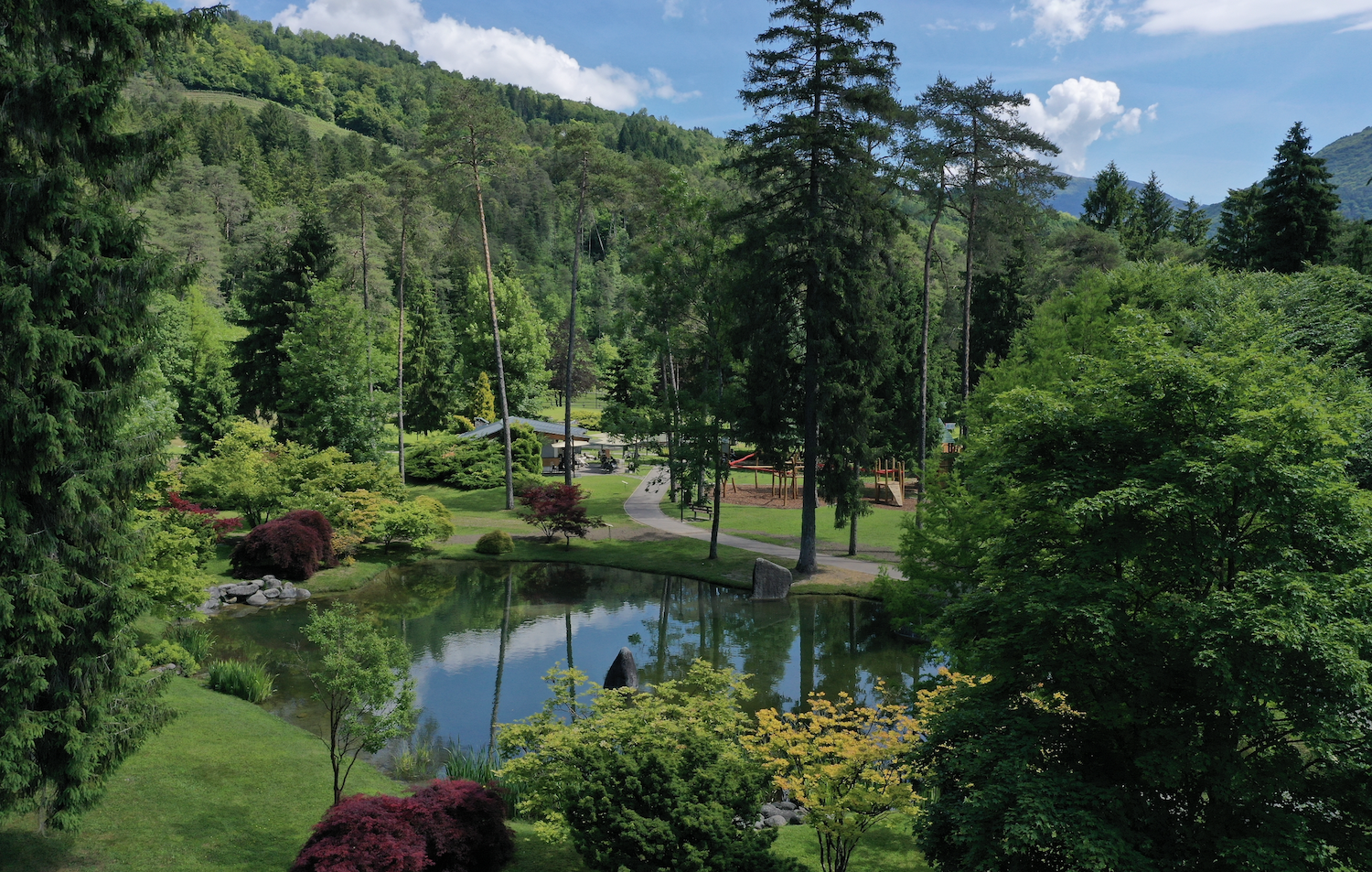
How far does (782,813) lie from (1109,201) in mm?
64653

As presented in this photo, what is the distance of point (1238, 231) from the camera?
44500mm

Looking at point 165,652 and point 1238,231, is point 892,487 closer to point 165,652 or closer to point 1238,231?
point 1238,231

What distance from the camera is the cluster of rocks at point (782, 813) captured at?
12.2 m

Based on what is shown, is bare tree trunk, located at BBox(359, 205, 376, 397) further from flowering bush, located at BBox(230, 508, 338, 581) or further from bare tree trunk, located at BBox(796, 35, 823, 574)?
bare tree trunk, located at BBox(796, 35, 823, 574)

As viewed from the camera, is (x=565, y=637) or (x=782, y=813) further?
(x=565, y=637)

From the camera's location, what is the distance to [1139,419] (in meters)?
8.36

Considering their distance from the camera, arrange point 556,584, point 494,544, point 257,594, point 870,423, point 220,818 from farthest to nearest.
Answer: point 494,544 < point 556,584 < point 870,423 < point 257,594 < point 220,818

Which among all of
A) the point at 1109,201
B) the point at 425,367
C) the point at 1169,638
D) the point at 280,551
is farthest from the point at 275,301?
the point at 1109,201

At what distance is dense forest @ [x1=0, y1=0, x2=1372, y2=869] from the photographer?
717 cm

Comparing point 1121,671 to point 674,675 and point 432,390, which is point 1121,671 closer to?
point 674,675

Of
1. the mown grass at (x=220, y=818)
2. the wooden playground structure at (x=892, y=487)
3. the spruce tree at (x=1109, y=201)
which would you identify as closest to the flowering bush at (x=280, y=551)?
the mown grass at (x=220, y=818)

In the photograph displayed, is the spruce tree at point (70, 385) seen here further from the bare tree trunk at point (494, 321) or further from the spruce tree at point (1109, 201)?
the spruce tree at point (1109, 201)

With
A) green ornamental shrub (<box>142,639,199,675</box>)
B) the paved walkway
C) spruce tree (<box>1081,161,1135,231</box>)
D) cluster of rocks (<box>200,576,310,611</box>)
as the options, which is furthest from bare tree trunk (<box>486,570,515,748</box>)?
spruce tree (<box>1081,161,1135,231</box>)

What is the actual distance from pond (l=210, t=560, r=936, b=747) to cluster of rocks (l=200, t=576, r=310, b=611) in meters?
0.60
